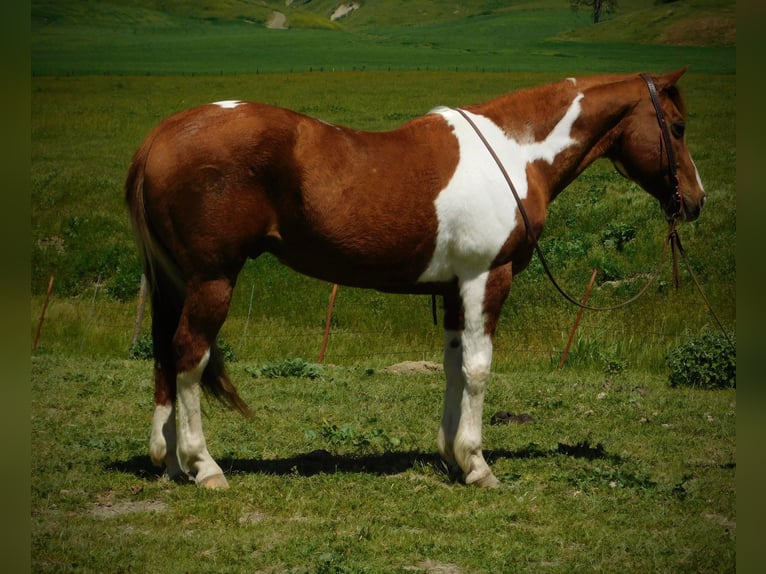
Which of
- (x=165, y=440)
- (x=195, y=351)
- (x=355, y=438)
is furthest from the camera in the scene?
(x=355, y=438)

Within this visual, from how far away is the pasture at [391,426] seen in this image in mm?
5414

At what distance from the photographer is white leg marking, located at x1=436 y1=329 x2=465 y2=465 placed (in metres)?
6.91

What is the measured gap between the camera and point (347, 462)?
7199 mm

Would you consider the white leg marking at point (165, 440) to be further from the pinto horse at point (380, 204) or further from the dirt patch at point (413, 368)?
the dirt patch at point (413, 368)

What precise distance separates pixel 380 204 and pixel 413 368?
5.13m

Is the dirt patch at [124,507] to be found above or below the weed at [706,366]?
above

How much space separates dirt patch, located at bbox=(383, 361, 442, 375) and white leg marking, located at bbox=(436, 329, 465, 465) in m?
4.02

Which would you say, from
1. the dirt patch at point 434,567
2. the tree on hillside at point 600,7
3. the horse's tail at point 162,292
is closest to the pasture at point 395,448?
the dirt patch at point 434,567

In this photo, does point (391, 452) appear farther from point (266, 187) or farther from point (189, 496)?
point (266, 187)

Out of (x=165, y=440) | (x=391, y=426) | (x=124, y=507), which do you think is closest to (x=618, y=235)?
(x=391, y=426)

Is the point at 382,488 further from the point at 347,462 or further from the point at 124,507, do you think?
the point at 124,507

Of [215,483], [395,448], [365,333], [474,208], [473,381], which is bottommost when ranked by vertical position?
[365,333]

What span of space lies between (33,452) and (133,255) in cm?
1447

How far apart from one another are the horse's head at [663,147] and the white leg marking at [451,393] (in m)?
2.03
